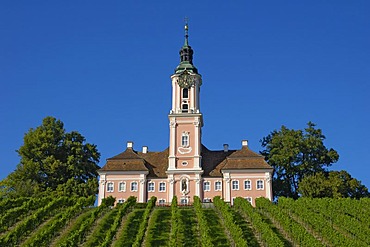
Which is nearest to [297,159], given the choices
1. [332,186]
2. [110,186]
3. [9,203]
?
[332,186]

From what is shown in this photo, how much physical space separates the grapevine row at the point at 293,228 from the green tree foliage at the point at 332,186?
12877 millimetres

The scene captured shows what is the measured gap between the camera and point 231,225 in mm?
36812

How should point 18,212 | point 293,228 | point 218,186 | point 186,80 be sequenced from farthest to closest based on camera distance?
point 186,80
point 218,186
point 18,212
point 293,228

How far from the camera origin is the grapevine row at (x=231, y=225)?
3293cm

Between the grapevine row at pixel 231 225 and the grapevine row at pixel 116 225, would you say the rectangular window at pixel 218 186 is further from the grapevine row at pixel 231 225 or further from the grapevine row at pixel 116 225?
the grapevine row at pixel 116 225

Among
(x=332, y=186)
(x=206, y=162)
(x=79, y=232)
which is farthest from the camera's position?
(x=206, y=162)

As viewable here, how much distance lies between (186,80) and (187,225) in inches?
1032

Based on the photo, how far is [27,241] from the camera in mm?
34469

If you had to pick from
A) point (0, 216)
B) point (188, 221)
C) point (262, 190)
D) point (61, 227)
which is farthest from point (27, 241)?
point (262, 190)

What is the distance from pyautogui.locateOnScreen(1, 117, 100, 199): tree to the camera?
5797 cm

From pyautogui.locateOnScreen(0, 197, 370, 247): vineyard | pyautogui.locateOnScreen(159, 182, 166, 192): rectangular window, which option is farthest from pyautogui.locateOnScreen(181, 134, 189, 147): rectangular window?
pyautogui.locateOnScreen(0, 197, 370, 247): vineyard

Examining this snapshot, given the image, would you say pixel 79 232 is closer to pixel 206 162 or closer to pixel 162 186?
pixel 162 186

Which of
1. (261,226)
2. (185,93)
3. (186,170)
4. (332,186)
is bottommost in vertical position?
(261,226)

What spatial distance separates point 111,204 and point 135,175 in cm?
993
